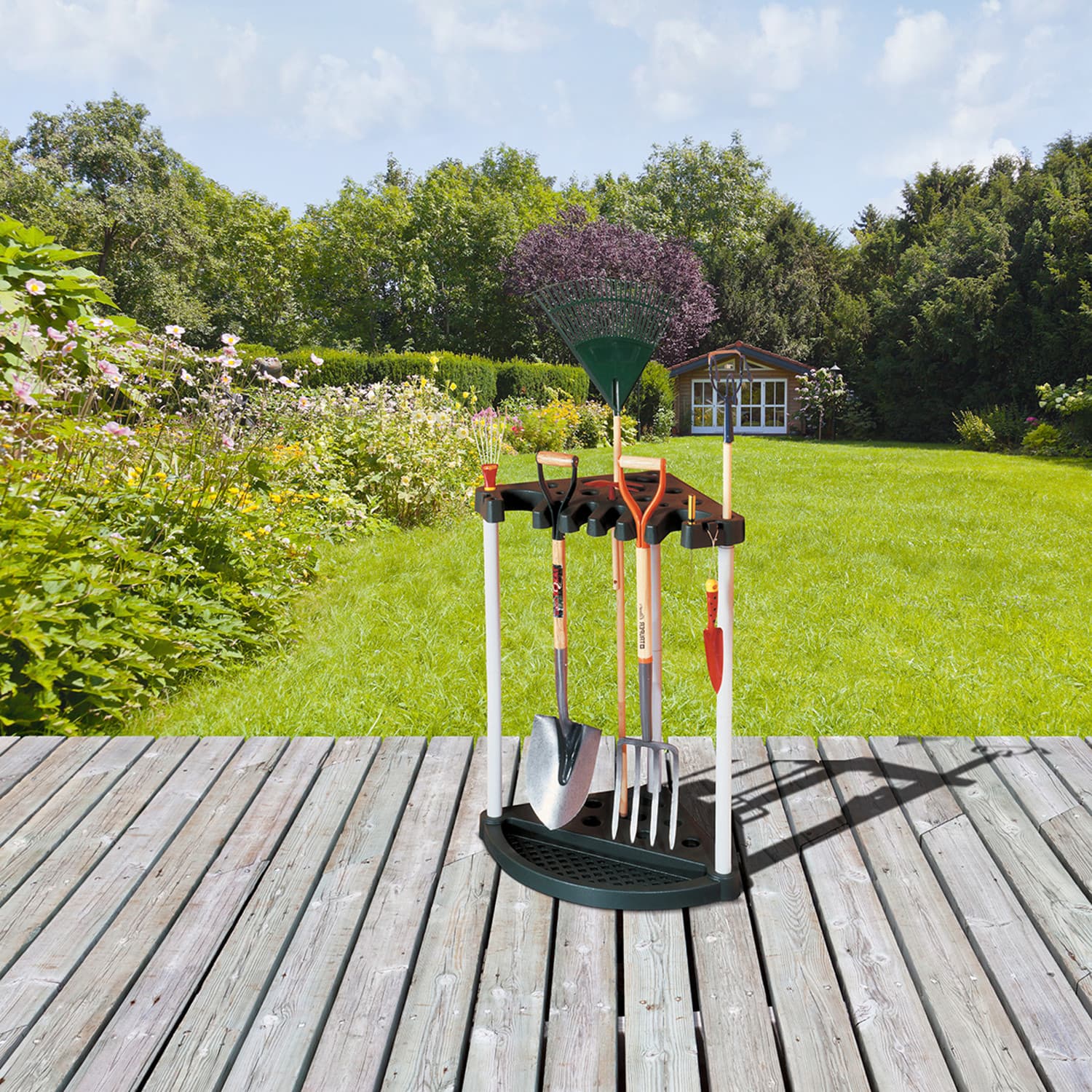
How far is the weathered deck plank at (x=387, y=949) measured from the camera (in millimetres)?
1313

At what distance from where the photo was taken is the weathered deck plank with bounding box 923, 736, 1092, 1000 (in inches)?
62.6

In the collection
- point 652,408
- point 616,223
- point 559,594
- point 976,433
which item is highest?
point 616,223

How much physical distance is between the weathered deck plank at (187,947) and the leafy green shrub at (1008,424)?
14554mm

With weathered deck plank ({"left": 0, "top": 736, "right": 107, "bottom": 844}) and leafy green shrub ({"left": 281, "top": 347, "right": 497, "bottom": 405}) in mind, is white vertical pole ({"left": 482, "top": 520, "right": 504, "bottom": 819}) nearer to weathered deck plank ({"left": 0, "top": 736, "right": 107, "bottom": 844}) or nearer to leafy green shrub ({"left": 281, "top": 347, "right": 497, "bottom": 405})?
weathered deck plank ({"left": 0, "top": 736, "right": 107, "bottom": 844})

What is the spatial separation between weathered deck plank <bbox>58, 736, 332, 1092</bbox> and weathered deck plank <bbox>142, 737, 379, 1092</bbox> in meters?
0.02

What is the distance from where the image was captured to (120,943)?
1.61 meters

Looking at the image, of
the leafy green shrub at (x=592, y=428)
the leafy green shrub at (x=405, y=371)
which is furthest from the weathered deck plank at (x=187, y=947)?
the leafy green shrub at (x=405, y=371)

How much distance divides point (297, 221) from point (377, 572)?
93.2 feet

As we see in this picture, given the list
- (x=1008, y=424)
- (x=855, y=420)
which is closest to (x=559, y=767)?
(x=1008, y=424)

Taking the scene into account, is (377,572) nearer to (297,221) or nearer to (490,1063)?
(490,1063)

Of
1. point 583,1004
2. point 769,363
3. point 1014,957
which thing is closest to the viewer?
point 583,1004

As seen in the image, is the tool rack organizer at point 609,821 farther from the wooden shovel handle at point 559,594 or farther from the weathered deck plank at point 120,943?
the weathered deck plank at point 120,943

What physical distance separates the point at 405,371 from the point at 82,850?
515 inches

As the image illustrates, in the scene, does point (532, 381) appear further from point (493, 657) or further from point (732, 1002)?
point (732, 1002)
